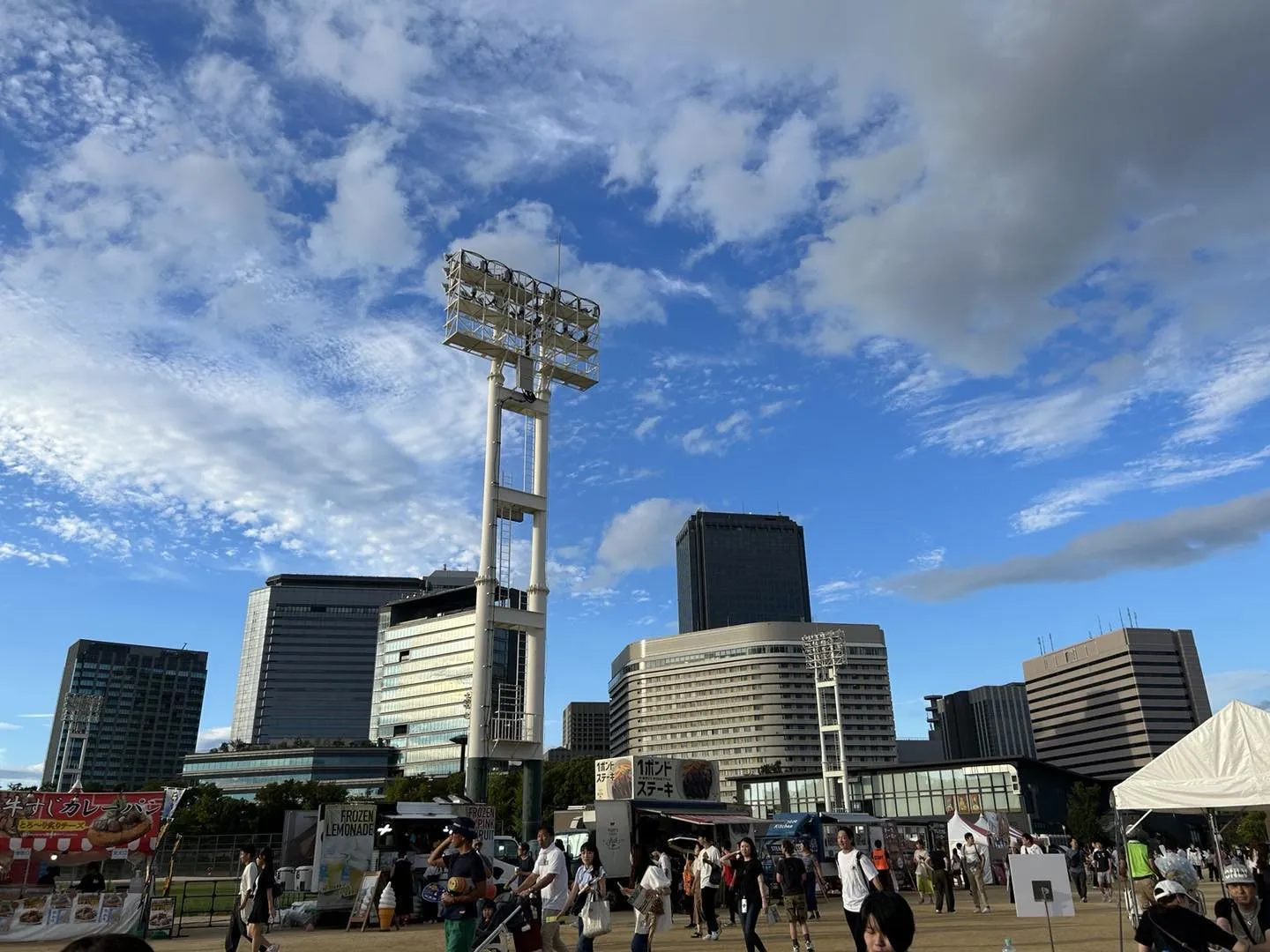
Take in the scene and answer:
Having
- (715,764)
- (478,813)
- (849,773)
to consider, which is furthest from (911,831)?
(478,813)

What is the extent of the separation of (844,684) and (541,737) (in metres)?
149

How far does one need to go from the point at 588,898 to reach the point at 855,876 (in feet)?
12.8

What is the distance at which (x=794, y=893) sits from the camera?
15.5 m

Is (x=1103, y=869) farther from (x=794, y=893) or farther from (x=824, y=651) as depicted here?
(x=824, y=651)

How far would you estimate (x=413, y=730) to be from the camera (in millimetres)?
153500

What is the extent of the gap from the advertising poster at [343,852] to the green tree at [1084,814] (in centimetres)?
7567

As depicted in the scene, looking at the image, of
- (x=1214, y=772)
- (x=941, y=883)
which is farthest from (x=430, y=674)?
(x=1214, y=772)

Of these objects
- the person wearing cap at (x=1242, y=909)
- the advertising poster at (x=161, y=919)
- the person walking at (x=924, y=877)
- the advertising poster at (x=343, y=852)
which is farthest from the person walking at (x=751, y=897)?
the person walking at (x=924, y=877)

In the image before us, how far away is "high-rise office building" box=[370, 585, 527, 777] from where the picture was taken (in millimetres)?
148000

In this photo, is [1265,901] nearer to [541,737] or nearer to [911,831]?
[541,737]

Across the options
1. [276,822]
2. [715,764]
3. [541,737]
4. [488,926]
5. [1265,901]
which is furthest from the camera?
[276,822]

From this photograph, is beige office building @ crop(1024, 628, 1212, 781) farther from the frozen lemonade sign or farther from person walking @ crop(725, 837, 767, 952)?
person walking @ crop(725, 837, 767, 952)

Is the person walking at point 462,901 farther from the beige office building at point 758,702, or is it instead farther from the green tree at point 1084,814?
the beige office building at point 758,702

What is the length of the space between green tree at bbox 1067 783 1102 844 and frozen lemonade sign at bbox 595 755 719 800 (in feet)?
168
